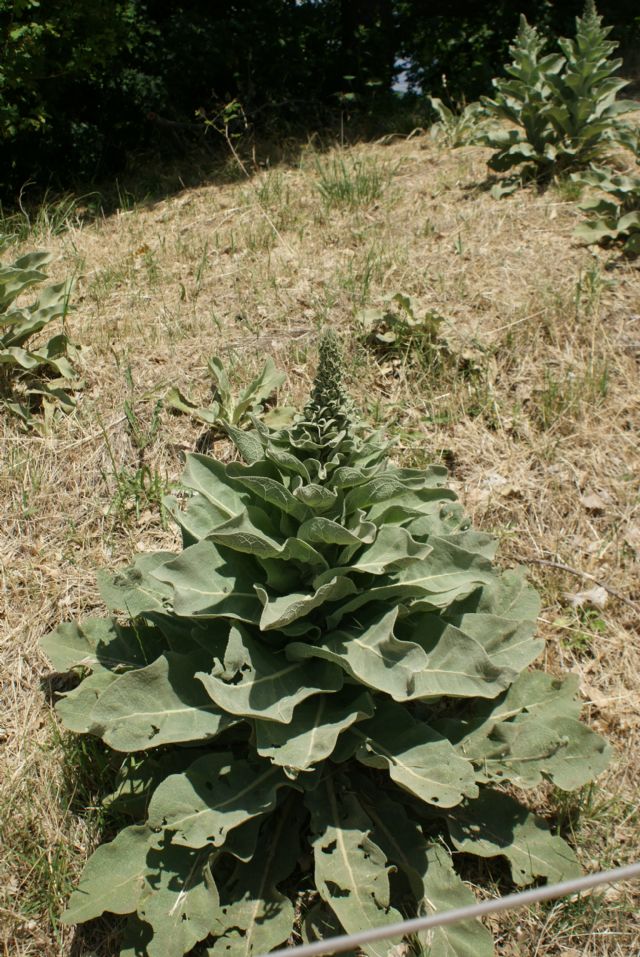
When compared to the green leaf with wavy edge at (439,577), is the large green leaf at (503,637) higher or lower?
lower

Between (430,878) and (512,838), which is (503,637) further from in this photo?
(430,878)

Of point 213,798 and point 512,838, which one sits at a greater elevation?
point 213,798

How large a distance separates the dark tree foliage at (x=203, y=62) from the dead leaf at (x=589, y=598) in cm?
535

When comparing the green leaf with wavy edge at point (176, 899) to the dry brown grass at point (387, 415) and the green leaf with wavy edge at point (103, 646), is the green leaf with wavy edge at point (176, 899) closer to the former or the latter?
the dry brown grass at point (387, 415)

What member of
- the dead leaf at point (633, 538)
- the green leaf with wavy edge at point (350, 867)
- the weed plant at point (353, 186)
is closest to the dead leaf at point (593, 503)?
the dead leaf at point (633, 538)

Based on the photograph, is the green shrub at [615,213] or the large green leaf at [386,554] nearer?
the large green leaf at [386,554]

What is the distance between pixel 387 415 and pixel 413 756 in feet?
6.59

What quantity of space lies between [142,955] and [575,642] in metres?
2.01

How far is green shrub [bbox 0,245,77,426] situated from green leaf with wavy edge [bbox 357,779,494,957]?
104 inches

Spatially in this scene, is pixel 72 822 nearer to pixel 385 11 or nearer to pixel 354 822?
pixel 354 822

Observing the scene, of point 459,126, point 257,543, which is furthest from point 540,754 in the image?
point 459,126

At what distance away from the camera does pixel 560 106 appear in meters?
5.37

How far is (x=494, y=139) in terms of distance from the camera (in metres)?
5.50

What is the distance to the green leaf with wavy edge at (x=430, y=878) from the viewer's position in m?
2.35
